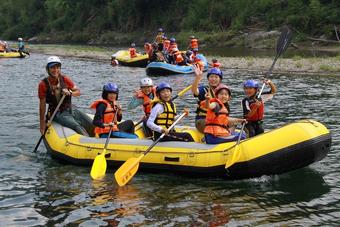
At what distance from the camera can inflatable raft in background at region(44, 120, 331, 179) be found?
290 inches

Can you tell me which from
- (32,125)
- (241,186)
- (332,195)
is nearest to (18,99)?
(32,125)

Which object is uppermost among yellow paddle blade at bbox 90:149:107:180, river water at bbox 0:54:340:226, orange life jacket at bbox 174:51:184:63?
orange life jacket at bbox 174:51:184:63

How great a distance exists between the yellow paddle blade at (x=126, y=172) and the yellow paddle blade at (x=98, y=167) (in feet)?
1.21

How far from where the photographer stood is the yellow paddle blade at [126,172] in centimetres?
738

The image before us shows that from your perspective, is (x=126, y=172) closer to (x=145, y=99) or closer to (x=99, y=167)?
(x=99, y=167)

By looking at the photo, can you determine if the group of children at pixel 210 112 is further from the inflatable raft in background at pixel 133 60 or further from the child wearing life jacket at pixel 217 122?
the inflatable raft in background at pixel 133 60

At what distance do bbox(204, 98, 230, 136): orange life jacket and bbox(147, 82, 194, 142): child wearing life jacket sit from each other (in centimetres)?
55

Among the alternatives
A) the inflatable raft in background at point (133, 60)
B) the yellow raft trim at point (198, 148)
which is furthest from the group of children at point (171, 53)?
the yellow raft trim at point (198, 148)

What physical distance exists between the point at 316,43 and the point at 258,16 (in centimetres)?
929

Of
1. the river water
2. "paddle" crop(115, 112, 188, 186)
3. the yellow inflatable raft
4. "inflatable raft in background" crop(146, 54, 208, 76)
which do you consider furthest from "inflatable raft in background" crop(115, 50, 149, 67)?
"paddle" crop(115, 112, 188, 186)

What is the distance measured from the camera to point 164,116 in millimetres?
8305

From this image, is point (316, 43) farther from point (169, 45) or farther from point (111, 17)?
point (111, 17)

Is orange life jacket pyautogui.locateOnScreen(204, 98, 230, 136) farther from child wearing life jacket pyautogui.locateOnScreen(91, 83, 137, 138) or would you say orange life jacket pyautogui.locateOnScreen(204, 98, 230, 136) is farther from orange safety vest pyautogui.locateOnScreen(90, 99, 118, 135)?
orange safety vest pyautogui.locateOnScreen(90, 99, 118, 135)

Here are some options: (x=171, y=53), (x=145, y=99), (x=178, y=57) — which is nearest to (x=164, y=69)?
(x=178, y=57)
